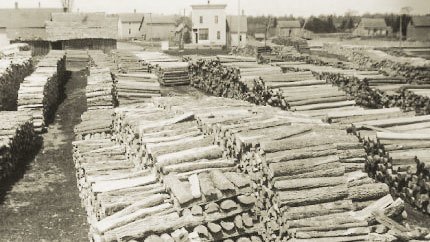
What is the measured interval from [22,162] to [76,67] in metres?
23.0

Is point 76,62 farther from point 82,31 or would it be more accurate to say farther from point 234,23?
point 234,23

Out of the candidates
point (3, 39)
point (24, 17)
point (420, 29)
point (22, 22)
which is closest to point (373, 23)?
point (420, 29)

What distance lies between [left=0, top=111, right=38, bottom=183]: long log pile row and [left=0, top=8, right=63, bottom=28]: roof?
4703cm

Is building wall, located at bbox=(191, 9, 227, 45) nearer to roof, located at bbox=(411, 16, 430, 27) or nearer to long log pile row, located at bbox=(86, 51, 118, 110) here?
roof, located at bbox=(411, 16, 430, 27)

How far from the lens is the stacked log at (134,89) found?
73.7 ft

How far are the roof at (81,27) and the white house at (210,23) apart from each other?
23078mm

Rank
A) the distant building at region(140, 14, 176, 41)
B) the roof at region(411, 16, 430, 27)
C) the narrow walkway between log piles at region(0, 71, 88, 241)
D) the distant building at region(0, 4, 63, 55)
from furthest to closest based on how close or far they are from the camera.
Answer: the distant building at region(140, 14, 176, 41), the roof at region(411, 16, 430, 27), the distant building at region(0, 4, 63, 55), the narrow walkway between log piles at region(0, 71, 88, 241)

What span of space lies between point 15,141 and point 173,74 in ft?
50.2

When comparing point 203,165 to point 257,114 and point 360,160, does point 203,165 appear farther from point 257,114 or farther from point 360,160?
point 360,160

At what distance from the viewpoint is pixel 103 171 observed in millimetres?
12703

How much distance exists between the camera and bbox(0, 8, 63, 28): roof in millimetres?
61062

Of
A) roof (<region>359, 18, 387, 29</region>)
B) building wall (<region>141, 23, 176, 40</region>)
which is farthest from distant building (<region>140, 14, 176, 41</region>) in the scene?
roof (<region>359, 18, 387, 29</region>)

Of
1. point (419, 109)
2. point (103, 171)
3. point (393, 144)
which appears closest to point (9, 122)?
point (103, 171)

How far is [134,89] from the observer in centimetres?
2289
